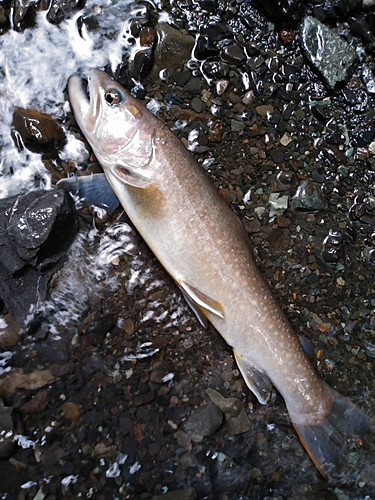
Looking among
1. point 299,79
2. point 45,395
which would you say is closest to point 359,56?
point 299,79

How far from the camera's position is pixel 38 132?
3369mm

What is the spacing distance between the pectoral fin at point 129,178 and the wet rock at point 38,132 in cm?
49

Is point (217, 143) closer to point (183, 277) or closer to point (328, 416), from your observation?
point (183, 277)

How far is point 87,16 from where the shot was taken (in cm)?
360

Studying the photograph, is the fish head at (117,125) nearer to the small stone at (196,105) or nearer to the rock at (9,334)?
the small stone at (196,105)

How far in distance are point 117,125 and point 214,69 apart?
2.96 feet

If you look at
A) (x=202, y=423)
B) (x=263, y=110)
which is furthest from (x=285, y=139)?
(x=202, y=423)

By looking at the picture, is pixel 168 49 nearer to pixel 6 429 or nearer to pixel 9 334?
pixel 9 334

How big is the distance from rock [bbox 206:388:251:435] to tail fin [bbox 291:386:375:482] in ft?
1.04

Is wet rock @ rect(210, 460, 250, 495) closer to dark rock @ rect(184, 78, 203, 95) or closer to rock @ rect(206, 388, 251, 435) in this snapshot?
rock @ rect(206, 388, 251, 435)

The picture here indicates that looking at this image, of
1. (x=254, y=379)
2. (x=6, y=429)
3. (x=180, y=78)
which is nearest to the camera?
(x=6, y=429)

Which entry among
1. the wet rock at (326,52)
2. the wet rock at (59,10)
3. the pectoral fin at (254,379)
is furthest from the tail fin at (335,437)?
the wet rock at (59,10)

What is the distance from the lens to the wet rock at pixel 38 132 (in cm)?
337

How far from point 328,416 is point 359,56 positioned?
245cm
